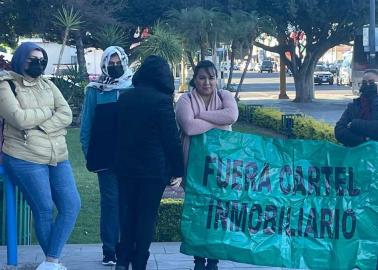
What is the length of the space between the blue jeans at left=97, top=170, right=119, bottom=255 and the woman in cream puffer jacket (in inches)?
25.3

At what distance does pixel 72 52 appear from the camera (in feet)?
126

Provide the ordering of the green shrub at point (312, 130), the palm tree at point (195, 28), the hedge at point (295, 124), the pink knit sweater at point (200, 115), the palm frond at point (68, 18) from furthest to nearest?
the palm tree at point (195, 28) < the palm frond at point (68, 18) < the hedge at point (295, 124) < the green shrub at point (312, 130) < the pink knit sweater at point (200, 115)

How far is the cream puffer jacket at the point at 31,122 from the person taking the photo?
19.7ft

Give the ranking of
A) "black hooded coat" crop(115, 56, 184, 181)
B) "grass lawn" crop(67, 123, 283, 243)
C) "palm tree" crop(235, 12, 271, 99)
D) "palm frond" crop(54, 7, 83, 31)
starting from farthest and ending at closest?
"palm tree" crop(235, 12, 271, 99), "palm frond" crop(54, 7, 83, 31), "grass lawn" crop(67, 123, 283, 243), "black hooded coat" crop(115, 56, 184, 181)

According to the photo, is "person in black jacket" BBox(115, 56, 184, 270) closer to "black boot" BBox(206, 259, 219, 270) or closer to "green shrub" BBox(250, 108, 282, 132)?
"black boot" BBox(206, 259, 219, 270)

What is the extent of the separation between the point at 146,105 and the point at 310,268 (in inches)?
69.4

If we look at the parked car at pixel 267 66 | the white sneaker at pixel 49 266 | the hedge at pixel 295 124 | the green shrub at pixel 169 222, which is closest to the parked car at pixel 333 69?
the parked car at pixel 267 66

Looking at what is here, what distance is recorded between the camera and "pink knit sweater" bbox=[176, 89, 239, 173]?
21.0 feet

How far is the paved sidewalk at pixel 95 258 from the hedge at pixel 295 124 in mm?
6343

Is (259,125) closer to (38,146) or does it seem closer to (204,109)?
(204,109)

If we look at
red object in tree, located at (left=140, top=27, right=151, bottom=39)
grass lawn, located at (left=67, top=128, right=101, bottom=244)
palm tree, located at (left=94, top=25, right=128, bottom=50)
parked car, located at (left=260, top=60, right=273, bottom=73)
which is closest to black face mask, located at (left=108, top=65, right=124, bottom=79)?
grass lawn, located at (left=67, top=128, right=101, bottom=244)

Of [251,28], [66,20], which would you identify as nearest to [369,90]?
[66,20]

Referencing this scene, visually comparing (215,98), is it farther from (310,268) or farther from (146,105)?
(310,268)

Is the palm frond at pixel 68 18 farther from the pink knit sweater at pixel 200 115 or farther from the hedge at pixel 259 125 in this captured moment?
the pink knit sweater at pixel 200 115
